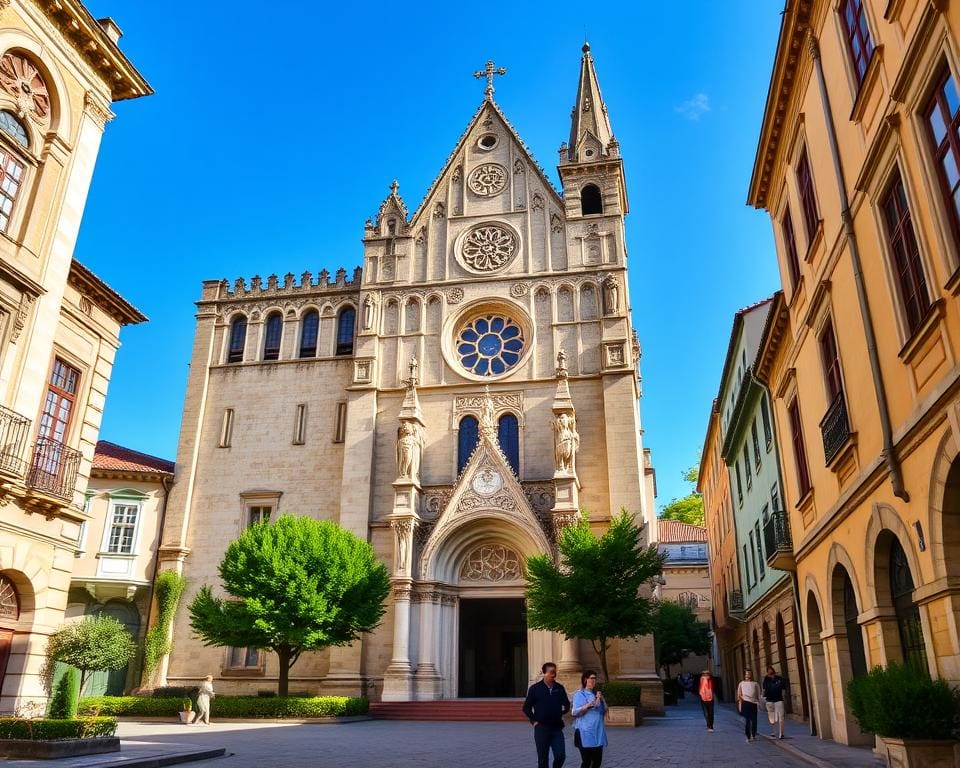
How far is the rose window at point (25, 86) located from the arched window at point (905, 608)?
64.7 feet

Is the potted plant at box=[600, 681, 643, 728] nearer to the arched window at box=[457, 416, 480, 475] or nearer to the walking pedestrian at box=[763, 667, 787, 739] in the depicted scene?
the walking pedestrian at box=[763, 667, 787, 739]

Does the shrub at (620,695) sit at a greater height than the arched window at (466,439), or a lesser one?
lesser

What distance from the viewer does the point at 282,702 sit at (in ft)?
84.4

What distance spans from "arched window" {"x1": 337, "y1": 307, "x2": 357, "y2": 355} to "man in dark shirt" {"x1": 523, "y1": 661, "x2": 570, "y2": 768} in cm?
2785

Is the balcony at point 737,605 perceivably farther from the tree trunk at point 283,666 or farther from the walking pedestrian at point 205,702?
the walking pedestrian at point 205,702

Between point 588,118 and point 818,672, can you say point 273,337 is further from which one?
point 818,672

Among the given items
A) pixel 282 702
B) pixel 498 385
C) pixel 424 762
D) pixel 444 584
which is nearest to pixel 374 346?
pixel 498 385

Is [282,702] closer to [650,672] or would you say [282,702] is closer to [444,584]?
[444,584]

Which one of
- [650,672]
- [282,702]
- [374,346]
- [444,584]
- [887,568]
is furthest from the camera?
[374,346]

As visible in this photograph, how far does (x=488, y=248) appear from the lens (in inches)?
1469

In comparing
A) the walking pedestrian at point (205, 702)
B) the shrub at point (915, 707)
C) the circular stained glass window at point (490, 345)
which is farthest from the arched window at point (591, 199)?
the shrub at point (915, 707)

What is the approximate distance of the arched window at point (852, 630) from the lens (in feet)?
51.8

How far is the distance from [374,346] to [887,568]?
26018mm

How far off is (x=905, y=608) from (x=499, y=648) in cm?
2727
